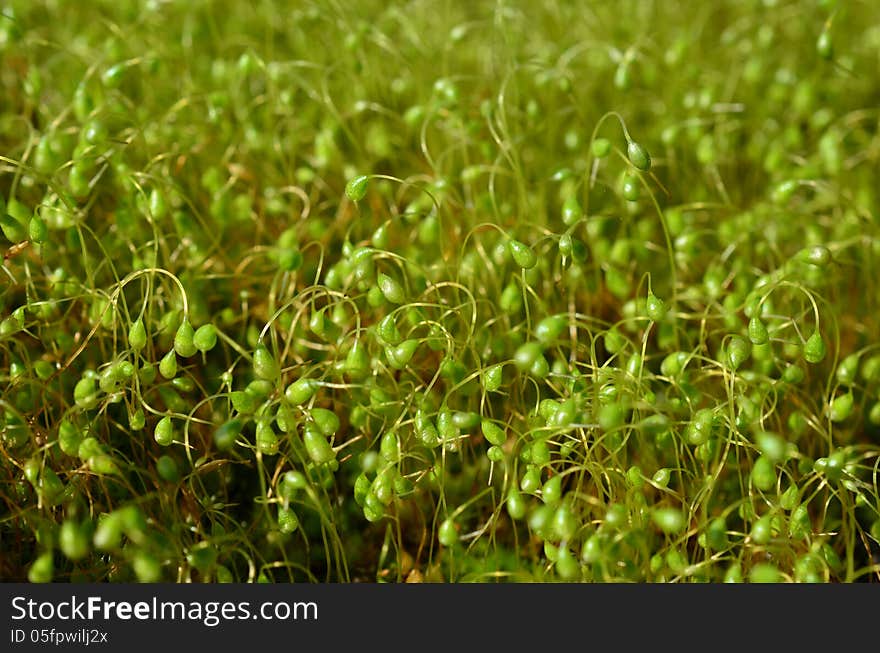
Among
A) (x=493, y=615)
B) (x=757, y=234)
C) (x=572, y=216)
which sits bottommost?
(x=493, y=615)

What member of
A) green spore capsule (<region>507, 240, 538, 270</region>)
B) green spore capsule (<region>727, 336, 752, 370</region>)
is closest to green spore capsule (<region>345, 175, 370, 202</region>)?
green spore capsule (<region>507, 240, 538, 270</region>)

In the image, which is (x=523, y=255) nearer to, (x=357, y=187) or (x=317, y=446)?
(x=357, y=187)

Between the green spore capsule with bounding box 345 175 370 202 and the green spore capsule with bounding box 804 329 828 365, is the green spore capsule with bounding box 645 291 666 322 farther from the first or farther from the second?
the green spore capsule with bounding box 345 175 370 202

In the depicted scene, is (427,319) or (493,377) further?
(427,319)

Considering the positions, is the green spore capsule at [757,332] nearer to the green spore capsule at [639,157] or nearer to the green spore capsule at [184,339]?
the green spore capsule at [639,157]

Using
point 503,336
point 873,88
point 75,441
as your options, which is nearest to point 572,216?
point 503,336

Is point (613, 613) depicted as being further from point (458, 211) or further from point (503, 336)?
point (458, 211)

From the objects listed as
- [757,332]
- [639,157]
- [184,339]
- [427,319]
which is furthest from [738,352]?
[184,339]

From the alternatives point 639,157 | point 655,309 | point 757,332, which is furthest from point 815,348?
point 639,157

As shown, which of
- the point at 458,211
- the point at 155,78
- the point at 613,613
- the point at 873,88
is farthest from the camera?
the point at 873,88

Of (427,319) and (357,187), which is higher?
(357,187)

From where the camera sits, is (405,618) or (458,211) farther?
(458,211)
